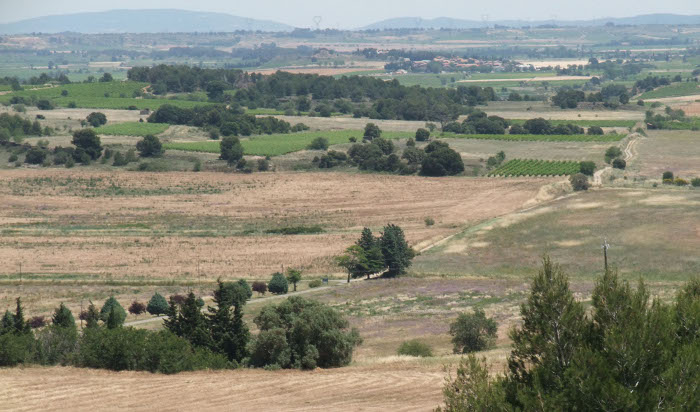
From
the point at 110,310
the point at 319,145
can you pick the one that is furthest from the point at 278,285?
the point at 319,145

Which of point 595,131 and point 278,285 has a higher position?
point 595,131

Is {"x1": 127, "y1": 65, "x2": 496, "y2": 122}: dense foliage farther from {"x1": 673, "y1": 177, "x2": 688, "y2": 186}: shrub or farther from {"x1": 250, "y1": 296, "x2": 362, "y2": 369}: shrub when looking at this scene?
{"x1": 250, "y1": 296, "x2": 362, "y2": 369}: shrub

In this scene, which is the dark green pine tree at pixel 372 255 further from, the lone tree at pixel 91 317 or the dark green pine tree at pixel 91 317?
the dark green pine tree at pixel 91 317

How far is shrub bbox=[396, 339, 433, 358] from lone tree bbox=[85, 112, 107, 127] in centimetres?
11667

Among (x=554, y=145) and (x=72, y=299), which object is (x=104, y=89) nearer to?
(x=554, y=145)

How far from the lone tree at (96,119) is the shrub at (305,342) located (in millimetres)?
118394

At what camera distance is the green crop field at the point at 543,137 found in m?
135

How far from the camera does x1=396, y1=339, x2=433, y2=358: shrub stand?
1652 inches

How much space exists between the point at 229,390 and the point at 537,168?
80.5 metres

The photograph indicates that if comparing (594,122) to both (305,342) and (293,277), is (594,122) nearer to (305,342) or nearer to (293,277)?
(293,277)

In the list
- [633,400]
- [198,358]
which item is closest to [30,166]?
[198,358]

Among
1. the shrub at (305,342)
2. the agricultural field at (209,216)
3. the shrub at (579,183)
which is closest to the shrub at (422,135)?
the agricultural field at (209,216)

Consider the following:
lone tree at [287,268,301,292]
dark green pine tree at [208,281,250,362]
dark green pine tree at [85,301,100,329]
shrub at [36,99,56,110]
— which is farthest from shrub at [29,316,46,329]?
shrub at [36,99,56,110]

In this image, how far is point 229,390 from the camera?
3456cm
